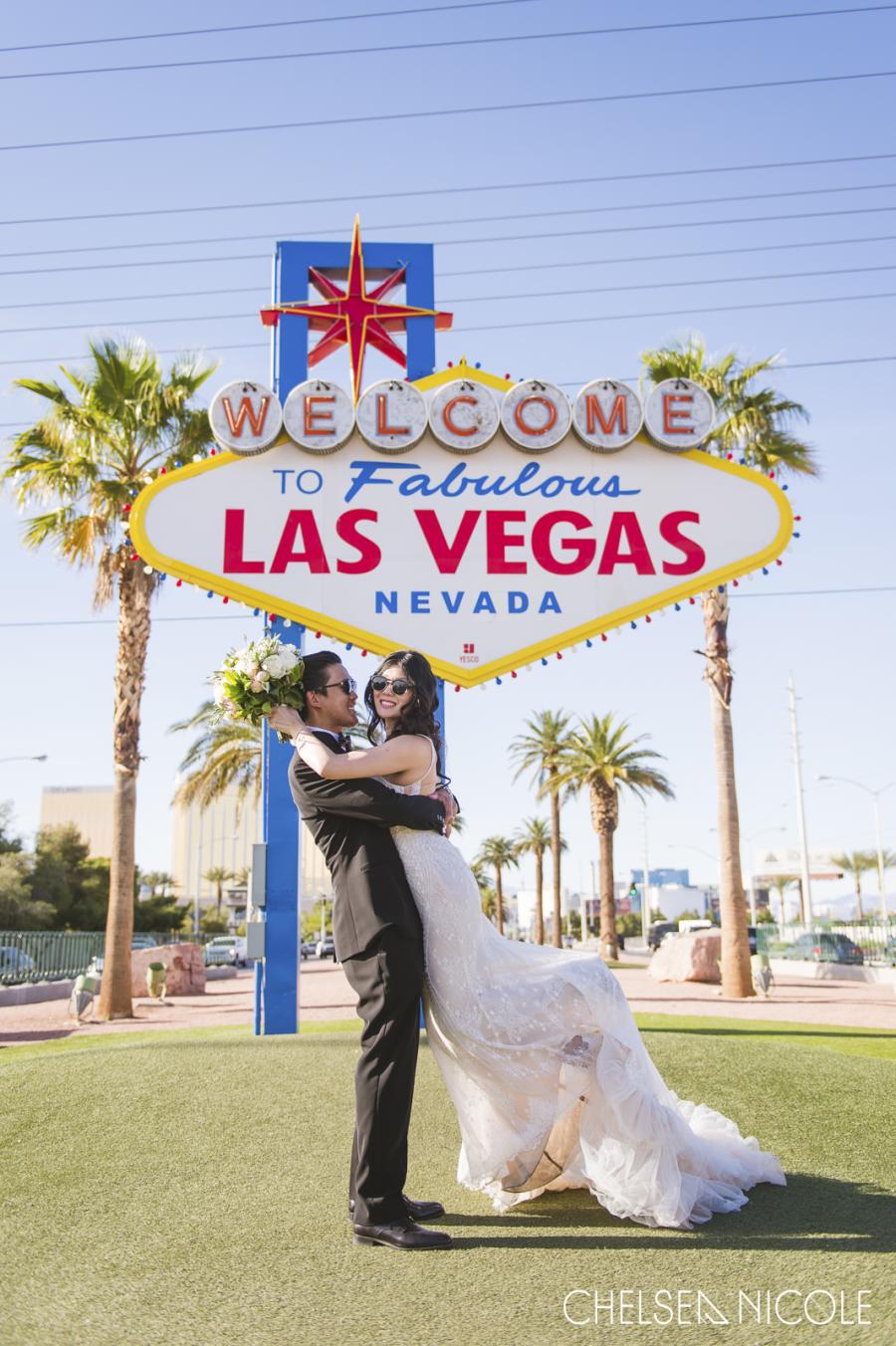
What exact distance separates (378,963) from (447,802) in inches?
27.9

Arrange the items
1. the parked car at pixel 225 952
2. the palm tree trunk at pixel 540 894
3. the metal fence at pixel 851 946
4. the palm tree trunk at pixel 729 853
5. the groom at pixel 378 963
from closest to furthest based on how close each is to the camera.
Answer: the groom at pixel 378 963 → the palm tree trunk at pixel 729 853 → the metal fence at pixel 851 946 → the parked car at pixel 225 952 → the palm tree trunk at pixel 540 894

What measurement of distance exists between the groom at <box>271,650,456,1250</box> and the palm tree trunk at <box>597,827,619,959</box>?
3500 centimetres

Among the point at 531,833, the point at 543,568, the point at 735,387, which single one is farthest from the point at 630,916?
the point at 543,568

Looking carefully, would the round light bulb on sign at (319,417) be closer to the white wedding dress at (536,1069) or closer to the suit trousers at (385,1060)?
the white wedding dress at (536,1069)

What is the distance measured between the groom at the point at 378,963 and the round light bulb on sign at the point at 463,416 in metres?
6.26

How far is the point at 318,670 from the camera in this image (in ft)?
15.0

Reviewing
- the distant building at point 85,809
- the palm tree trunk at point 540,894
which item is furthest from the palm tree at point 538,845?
the distant building at point 85,809

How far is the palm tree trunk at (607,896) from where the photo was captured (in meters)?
39.1

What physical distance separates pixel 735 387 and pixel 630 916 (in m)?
99.3

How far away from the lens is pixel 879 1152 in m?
5.46

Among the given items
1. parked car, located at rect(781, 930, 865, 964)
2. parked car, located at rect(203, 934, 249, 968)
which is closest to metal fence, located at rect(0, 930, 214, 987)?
parked car, located at rect(203, 934, 249, 968)

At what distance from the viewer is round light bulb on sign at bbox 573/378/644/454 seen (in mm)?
10133

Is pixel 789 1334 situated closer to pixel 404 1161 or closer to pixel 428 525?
pixel 404 1161

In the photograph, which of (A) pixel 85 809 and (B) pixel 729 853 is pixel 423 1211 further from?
(A) pixel 85 809
